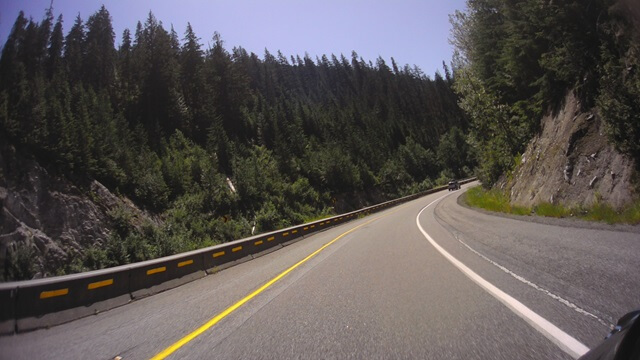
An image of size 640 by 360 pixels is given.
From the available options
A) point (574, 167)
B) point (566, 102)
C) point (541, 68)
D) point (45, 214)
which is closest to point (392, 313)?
point (574, 167)

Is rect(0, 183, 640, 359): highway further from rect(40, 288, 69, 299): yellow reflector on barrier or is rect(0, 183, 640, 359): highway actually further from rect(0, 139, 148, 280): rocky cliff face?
rect(0, 139, 148, 280): rocky cliff face

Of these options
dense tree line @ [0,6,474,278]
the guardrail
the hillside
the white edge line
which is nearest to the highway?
the white edge line

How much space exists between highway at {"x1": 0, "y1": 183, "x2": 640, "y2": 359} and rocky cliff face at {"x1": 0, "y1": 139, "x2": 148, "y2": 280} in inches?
732

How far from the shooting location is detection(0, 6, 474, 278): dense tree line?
2853 centimetres

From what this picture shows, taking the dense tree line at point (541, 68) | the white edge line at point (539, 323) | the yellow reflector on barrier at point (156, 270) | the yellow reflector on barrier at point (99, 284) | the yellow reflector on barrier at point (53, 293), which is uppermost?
the dense tree line at point (541, 68)

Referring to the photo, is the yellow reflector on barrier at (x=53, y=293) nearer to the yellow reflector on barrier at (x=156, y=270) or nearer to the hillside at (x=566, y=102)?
the yellow reflector on barrier at (x=156, y=270)

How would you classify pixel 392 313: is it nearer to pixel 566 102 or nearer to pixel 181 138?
pixel 566 102

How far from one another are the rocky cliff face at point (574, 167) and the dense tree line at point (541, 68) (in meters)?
0.83

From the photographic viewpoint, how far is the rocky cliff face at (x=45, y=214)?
2098cm

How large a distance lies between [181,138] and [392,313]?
51.4m

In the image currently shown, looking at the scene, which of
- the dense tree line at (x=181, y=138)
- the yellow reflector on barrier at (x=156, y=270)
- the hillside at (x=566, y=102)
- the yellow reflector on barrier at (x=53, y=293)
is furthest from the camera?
the dense tree line at (x=181, y=138)

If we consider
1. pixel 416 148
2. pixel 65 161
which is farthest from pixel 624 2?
pixel 416 148

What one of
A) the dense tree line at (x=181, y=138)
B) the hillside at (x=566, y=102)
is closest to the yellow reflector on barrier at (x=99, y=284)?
the dense tree line at (x=181, y=138)

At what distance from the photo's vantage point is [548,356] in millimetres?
2820
